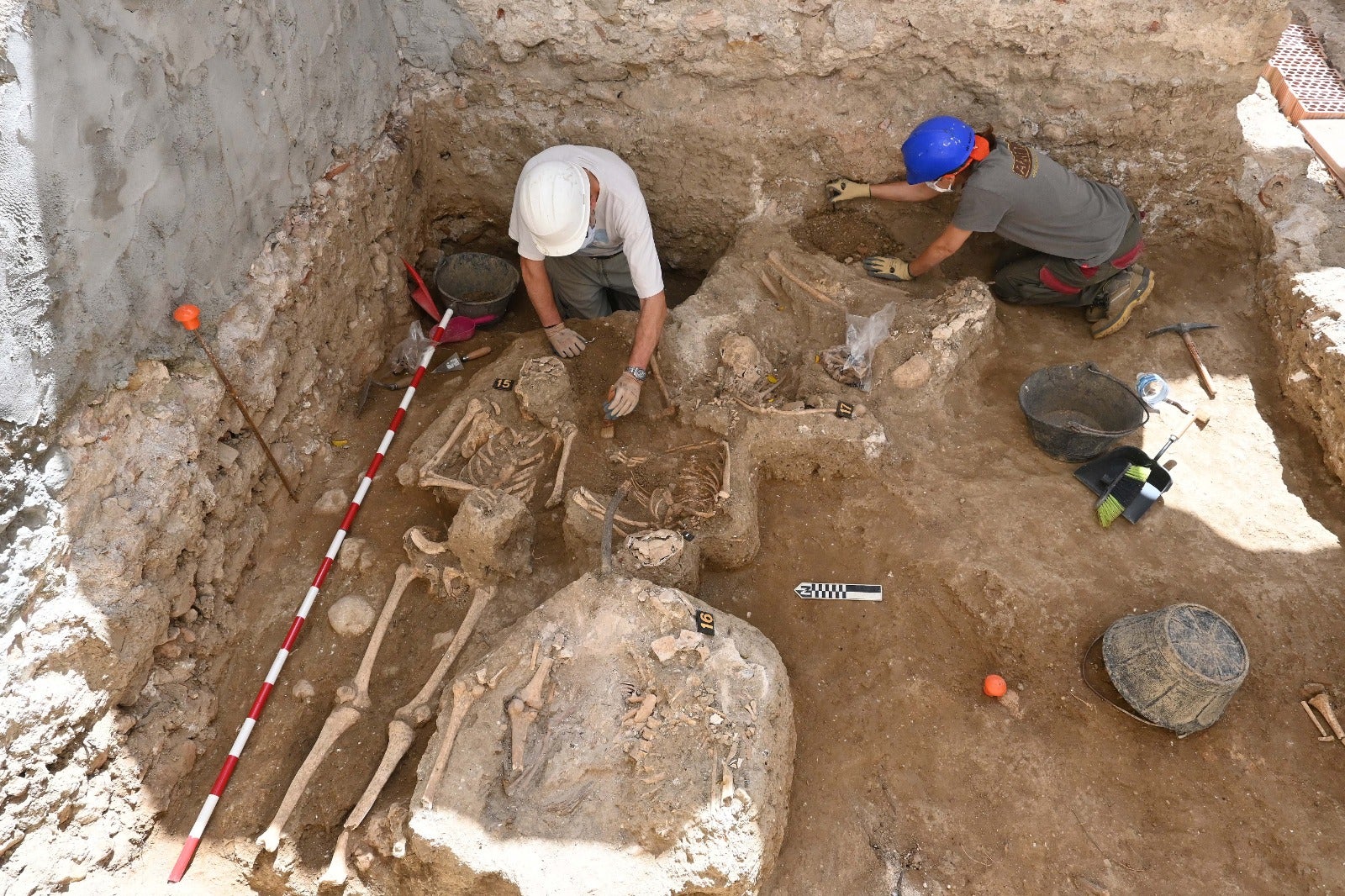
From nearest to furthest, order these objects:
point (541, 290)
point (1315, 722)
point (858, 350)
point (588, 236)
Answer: point (1315, 722) < point (588, 236) < point (858, 350) < point (541, 290)

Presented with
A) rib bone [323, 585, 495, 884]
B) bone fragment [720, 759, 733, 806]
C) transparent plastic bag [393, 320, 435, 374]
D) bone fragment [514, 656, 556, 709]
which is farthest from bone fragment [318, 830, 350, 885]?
transparent plastic bag [393, 320, 435, 374]

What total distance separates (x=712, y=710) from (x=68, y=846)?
2196mm

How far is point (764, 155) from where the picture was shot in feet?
15.2

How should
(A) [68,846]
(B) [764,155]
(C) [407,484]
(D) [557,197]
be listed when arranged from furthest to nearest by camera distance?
Answer: 1. (B) [764,155]
2. (C) [407,484]
3. (D) [557,197]
4. (A) [68,846]

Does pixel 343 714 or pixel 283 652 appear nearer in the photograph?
pixel 343 714

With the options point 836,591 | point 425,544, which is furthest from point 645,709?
point 425,544

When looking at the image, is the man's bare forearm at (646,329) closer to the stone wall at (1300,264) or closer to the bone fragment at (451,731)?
the bone fragment at (451,731)

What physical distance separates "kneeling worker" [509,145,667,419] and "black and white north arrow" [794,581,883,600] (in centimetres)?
118

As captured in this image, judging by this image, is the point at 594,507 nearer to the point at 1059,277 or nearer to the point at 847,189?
the point at 847,189

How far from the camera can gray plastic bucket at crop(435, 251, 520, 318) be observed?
16.7 ft

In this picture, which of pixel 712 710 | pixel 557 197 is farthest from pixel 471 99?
pixel 712 710

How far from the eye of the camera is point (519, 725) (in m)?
2.89

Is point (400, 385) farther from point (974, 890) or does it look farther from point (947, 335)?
point (974, 890)

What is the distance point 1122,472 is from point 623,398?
7.64ft
